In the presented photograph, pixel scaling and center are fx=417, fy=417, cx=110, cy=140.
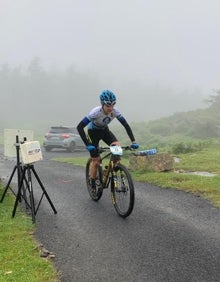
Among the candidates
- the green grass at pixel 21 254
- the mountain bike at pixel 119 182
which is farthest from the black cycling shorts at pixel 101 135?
the green grass at pixel 21 254

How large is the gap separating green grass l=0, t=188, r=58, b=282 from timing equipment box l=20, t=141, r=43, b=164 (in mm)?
1192

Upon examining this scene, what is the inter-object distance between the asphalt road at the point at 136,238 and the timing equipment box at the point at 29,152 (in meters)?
1.22

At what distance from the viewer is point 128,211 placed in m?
7.88

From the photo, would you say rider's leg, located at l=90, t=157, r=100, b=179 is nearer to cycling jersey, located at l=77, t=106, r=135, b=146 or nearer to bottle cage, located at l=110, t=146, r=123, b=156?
cycling jersey, located at l=77, t=106, r=135, b=146

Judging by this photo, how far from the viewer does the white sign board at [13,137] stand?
376 inches

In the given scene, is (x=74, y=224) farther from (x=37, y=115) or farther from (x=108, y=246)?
(x=37, y=115)

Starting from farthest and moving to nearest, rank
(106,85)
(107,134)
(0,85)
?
(106,85) → (0,85) → (107,134)

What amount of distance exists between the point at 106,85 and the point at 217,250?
6098 inches

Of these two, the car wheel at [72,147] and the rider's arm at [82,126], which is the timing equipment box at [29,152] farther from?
the car wheel at [72,147]

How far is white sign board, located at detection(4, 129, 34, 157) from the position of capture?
954cm

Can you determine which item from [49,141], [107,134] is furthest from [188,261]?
[49,141]

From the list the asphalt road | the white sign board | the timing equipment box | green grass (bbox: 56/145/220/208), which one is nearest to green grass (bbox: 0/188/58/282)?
the asphalt road

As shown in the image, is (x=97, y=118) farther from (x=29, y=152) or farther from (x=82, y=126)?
(x=29, y=152)

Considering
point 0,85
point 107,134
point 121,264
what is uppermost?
point 0,85
